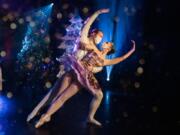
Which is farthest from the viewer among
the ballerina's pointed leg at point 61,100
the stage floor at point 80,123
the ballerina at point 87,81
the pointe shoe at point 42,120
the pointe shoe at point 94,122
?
the pointe shoe at point 94,122

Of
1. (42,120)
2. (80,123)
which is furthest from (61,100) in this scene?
(80,123)

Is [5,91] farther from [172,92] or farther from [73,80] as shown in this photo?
[73,80]

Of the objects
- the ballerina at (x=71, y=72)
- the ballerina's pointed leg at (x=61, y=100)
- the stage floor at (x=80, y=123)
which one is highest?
the ballerina at (x=71, y=72)

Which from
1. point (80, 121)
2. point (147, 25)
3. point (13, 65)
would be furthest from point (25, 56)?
point (80, 121)

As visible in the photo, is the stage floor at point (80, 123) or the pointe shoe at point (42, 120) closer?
the stage floor at point (80, 123)

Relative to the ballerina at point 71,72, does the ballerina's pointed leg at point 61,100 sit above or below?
below

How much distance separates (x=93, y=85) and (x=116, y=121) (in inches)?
59.1

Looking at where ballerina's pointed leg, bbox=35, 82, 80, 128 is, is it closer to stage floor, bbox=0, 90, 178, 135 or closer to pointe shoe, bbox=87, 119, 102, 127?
stage floor, bbox=0, 90, 178, 135

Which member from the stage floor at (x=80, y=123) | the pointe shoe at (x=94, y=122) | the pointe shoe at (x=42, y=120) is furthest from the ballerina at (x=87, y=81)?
the stage floor at (x=80, y=123)

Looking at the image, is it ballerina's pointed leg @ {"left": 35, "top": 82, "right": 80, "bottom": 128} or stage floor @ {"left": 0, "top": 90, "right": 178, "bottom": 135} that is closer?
stage floor @ {"left": 0, "top": 90, "right": 178, "bottom": 135}

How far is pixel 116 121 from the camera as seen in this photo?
835 cm

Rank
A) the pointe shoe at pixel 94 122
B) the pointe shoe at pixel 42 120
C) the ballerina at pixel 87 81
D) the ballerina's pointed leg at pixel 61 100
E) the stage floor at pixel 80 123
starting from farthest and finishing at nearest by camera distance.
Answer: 1. the pointe shoe at pixel 94 122
2. the ballerina at pixel 87 81
3. the ballerina's pointed leg at pixel 61 100
4. the pointe shoe at pixel 42 120
5. the stage floor at pixel 80 123

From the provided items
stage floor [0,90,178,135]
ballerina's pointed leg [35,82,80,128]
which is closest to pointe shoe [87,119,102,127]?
stage floor [0,90,178,135]

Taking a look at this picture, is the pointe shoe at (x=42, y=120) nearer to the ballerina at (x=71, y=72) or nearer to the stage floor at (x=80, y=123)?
the stage floor at (x=80, y=123)
